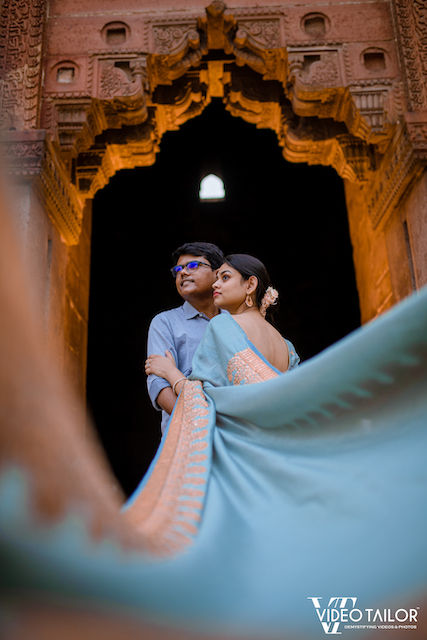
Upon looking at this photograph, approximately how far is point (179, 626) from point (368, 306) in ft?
17.8

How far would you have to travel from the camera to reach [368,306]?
5.86 m

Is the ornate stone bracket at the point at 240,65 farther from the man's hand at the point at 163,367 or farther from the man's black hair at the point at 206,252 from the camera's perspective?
the man's hand at the point at 163,367

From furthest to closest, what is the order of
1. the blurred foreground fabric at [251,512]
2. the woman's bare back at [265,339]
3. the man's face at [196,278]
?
the man's face at [196,278] → the woman's bare back at [265,339] → the blurred foreground fabric at [251,512]

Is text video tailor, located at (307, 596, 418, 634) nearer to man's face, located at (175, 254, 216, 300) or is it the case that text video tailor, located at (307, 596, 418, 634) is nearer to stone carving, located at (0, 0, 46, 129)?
man's face, located at (175, 254, 216, 300)

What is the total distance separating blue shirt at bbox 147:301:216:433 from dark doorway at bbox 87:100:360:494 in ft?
18.6

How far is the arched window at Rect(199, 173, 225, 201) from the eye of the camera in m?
9.36

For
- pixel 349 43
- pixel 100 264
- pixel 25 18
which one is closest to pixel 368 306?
pixel 349 43

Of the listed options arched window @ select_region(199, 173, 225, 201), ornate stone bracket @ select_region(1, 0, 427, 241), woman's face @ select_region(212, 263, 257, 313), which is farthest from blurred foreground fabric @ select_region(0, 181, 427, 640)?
arched window @ select_region(199, 173, 225, 201)

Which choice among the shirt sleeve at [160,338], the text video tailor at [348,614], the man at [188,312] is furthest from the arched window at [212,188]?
the text video tailor at [348,614]

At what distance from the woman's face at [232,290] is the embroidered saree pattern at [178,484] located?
67 cm

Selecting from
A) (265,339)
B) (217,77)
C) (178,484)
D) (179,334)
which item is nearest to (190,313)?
(179,334)

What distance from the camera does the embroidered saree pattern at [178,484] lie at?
3.38ft

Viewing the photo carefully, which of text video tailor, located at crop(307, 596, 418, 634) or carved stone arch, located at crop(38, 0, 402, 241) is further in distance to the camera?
carved stone arch, located at crop(38, 0, 402, 241)

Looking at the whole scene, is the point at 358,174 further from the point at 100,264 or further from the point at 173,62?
the point at 100,264
